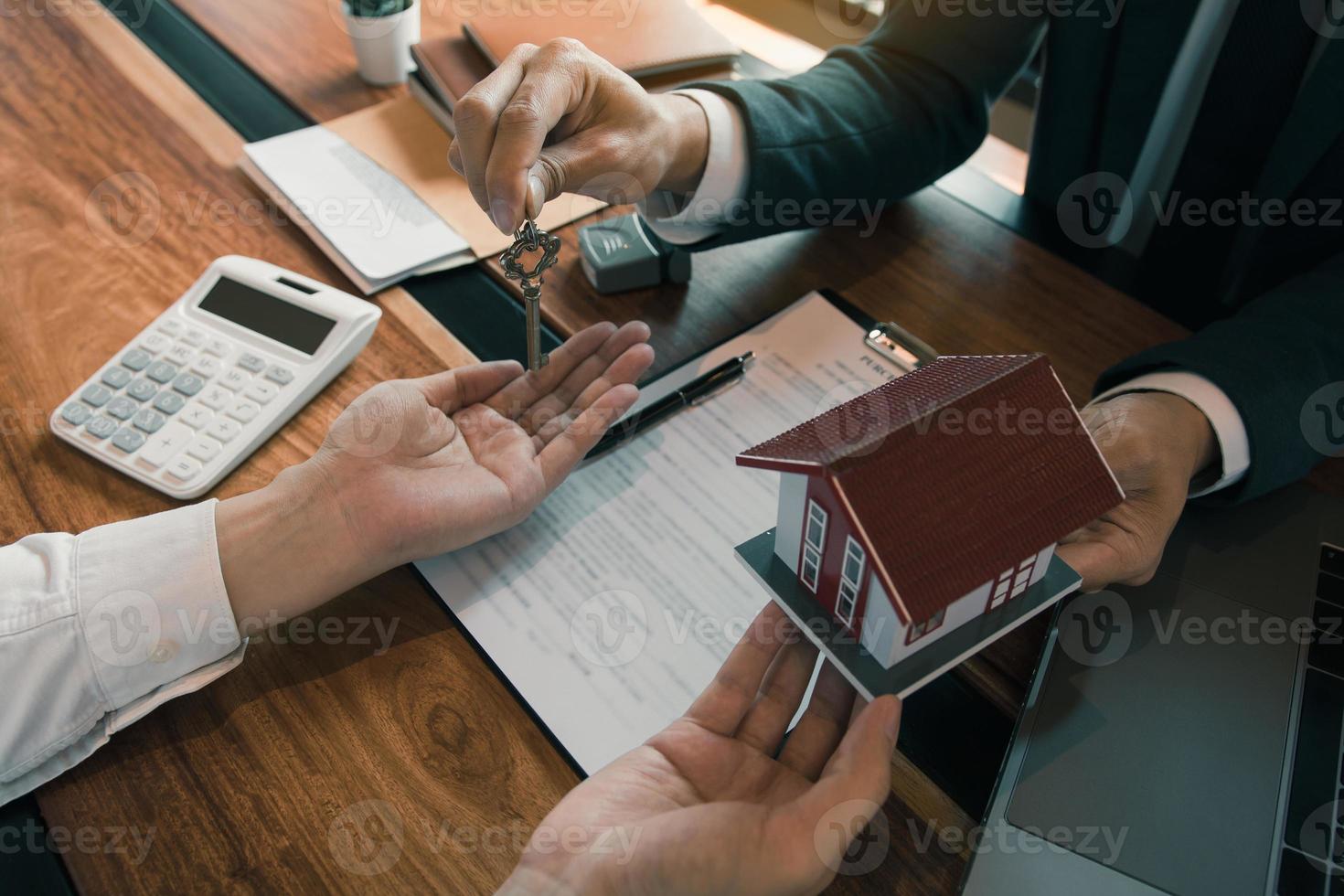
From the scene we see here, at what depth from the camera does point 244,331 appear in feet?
2.99

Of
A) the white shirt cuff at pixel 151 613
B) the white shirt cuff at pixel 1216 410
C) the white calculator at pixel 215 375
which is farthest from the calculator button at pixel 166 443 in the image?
the white shirt cuff at pixel 1216 410

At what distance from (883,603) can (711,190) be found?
0.55m

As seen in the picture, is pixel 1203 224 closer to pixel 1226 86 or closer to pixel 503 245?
pixel 1226 86

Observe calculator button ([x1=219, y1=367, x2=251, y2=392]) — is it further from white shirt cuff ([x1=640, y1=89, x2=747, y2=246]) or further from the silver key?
white shirt cuff ([x1=640, y1=89, x2=747, y2=246])

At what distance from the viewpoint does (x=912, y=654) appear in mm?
618

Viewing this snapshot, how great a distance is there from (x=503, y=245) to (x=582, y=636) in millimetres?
511

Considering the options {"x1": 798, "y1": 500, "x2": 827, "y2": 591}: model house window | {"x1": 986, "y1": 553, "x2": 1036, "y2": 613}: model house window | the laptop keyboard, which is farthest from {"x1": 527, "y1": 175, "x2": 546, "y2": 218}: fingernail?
the laptop keyboard

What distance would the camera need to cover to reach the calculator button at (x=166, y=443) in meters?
0.82

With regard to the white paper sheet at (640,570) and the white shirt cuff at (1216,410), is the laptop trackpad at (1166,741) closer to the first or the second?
the white shirt cuff at (1216,410)

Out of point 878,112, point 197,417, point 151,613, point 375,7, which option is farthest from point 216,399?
point 878,112

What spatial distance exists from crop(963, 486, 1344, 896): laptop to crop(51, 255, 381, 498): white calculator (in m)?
0.69

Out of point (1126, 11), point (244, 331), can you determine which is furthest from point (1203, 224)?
point (244, 331)

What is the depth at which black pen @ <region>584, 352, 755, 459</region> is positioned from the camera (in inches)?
34.4

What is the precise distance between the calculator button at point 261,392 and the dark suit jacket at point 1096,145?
486mm
